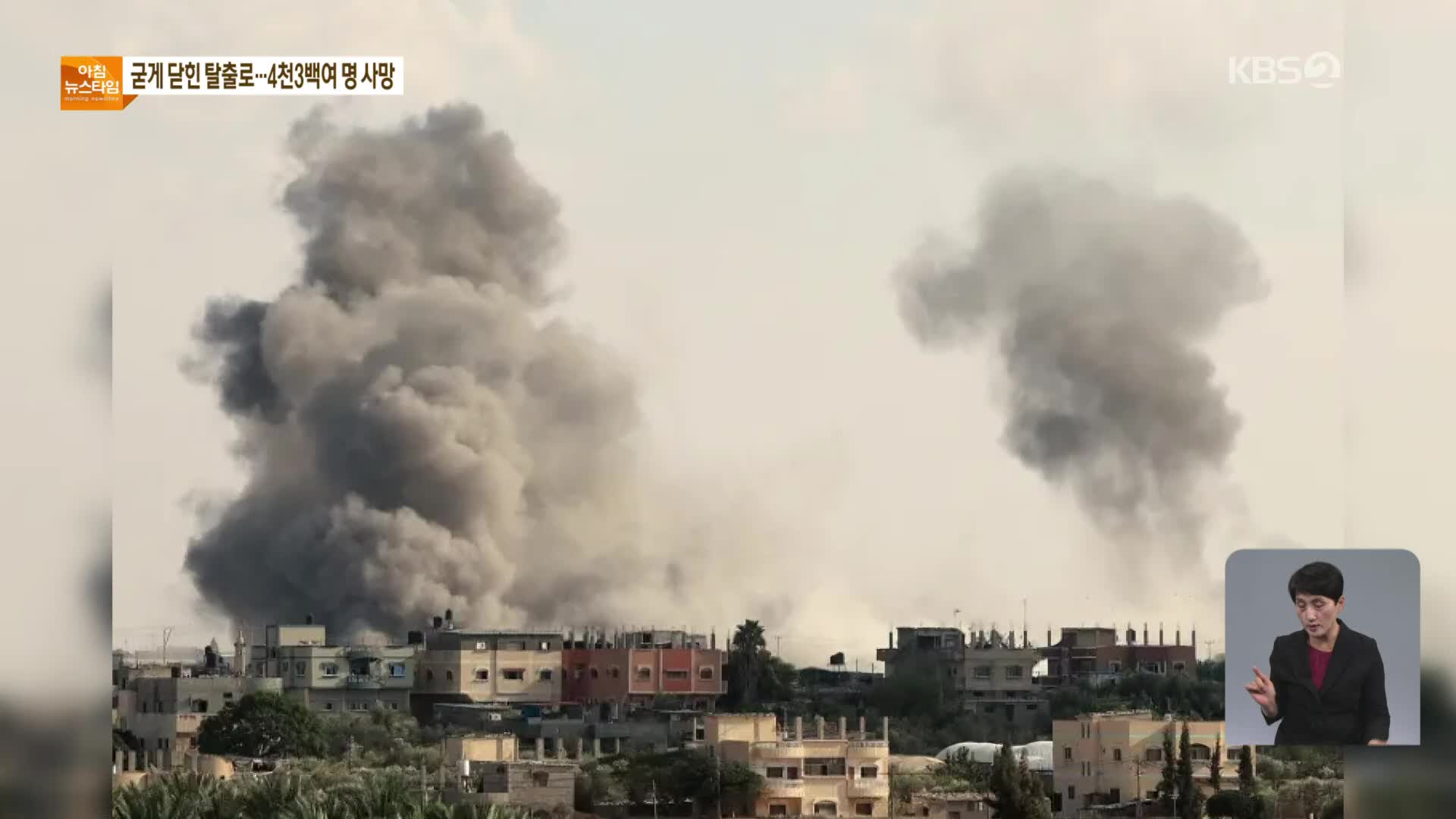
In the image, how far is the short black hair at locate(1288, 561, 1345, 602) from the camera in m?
5.54

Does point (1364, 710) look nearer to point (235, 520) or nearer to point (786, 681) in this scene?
point (786, 681)

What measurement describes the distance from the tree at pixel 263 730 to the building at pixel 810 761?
9.12 feet

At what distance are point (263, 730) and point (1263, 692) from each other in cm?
974

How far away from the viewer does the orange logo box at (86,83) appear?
18.1ft

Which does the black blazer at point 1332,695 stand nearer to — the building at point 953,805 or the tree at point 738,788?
the building at point 953,805

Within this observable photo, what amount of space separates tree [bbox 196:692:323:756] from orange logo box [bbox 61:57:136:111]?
848cm

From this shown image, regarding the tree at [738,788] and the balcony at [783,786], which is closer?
the tree at [738,788]

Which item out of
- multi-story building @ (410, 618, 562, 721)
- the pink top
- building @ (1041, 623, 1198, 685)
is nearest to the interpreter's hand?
the pink top

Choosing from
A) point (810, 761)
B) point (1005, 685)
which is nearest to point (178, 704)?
point (810, 761)

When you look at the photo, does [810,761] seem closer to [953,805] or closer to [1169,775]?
[953,805]

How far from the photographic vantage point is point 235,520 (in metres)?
13.3

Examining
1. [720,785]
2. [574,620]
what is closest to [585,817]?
[720,785]

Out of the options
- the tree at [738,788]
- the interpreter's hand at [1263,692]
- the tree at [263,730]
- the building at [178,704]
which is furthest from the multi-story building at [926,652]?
the interpreter's hand at [1263,692]

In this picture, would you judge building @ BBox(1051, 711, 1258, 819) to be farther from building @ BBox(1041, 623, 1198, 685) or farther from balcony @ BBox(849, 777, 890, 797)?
balcony @ BBox(849, 777, 890, 797)
